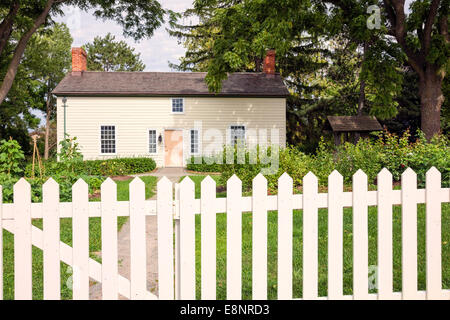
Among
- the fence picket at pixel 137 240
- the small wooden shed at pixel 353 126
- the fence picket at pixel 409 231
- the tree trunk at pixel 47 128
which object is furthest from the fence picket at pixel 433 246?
the tree trunk at pixel 47 128

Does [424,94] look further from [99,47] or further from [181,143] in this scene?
[99,47]

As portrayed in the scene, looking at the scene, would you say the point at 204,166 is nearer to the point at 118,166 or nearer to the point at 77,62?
the point at 118,166

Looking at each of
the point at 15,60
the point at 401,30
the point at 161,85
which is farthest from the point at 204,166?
the point at 401,30

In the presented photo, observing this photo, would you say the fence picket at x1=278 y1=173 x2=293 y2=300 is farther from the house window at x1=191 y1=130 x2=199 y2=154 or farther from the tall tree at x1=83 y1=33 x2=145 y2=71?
the tall tree at x1=83 y1=33 x2=145 y2=71

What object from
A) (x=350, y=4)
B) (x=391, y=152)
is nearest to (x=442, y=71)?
(x=350, y=4)

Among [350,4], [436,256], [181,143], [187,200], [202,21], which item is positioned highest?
[202,21]

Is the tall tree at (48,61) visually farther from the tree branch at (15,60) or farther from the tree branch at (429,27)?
the tree branch at (429,27)

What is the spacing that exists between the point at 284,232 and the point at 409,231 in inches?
41.5

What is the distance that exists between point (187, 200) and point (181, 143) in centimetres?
1967

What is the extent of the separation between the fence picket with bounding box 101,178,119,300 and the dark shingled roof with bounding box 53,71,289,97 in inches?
773

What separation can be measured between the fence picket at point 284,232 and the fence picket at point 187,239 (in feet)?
2.15

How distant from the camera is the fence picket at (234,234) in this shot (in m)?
2.76

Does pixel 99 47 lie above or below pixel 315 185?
above

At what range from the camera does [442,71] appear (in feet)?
48.1
